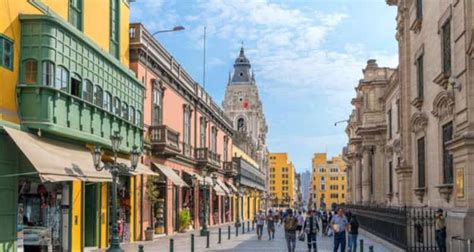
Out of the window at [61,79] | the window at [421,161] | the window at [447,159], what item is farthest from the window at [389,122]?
the window at [61,79]

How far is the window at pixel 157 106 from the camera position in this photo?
108ft

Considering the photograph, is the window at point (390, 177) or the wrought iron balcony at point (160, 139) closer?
the wrought iron balcony at point (160, 139)

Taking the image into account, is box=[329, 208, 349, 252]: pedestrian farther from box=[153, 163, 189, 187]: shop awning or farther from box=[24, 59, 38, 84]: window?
box=[153, 163, 189, 187]: shop awning

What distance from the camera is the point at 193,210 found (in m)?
44.6

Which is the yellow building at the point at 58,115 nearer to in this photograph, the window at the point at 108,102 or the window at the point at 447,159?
the window at the point at 108,102

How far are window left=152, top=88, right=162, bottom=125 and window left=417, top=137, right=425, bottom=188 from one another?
1346 cm

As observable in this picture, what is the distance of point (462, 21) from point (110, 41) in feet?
46.3

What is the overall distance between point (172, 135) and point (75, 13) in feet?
43.6

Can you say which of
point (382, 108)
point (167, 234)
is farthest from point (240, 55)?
point (167, 234)

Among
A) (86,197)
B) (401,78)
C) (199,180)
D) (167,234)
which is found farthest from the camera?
(199,180)

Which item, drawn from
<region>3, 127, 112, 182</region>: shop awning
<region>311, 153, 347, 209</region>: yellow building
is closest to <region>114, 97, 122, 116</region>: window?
<region>3, 127, 112, 182</region>: shop awning

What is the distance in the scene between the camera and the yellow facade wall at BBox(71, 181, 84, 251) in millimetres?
21906

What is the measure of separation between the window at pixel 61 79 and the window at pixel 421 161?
1368 cm

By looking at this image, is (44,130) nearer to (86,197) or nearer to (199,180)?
(86,197)
